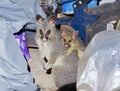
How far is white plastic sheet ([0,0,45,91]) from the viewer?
410cm

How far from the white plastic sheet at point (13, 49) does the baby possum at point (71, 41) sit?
2.00 feet

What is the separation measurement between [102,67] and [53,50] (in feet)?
9.94

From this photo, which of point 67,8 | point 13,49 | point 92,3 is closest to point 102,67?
point 13,49

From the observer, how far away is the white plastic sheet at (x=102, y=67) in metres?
2.20

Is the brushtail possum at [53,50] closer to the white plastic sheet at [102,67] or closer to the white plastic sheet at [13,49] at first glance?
the white plastic sheet at [13,49]

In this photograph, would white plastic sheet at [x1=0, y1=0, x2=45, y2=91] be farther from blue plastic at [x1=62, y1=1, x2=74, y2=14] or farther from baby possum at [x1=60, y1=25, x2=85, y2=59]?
blue plastic at [x1=62, y1=1, x2=74, y2=14]

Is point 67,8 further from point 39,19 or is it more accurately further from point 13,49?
point 13,49

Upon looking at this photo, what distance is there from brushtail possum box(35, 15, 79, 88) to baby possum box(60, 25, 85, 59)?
0.23 feet

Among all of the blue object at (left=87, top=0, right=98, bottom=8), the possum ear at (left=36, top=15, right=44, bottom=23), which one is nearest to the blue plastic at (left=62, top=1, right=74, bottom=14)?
the blue object at (left=87, top=0, right=98, bottom=8)

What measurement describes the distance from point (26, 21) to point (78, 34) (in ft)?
3.05

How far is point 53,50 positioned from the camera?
5.29 meters

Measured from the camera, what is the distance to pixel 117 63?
2.21 metres

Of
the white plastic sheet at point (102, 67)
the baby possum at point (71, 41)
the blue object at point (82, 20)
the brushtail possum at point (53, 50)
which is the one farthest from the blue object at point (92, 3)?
the white plastic sheet at point (102, 67)

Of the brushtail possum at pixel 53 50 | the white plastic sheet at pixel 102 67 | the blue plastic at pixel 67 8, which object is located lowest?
the brushtail possum at pixel 53 50
